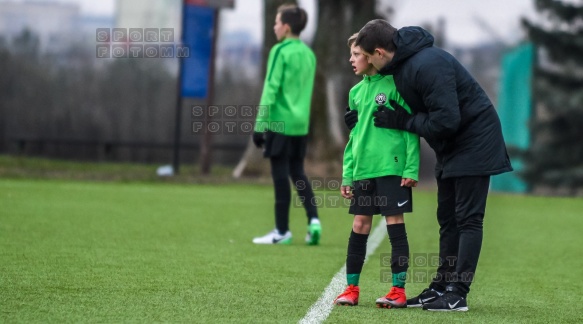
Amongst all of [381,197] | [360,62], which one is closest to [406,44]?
[360,62]

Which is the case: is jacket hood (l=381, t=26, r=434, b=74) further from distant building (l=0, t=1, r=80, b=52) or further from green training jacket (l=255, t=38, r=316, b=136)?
distant building (l=0, t=1, r=80, b=52)

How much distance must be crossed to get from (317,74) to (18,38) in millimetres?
7293

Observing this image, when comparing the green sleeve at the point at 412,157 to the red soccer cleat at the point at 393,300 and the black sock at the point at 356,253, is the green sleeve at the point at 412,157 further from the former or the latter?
the red soccer cleat at the point at 393,300

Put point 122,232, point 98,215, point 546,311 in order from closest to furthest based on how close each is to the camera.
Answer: point 546,311, point 122,232, point 98,215

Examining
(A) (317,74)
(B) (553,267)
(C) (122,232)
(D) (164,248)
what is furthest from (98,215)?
(A) (317,74)

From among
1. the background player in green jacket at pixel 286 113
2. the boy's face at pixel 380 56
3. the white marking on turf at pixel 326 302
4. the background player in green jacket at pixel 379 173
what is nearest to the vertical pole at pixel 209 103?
the background player in green jacket at pixel 286 113

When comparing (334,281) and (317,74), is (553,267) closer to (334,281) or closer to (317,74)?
(334,281)

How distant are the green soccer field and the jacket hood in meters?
1.30

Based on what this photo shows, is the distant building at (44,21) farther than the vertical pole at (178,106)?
Yes

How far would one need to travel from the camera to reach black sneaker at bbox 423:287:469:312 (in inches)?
247

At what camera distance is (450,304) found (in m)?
6.27

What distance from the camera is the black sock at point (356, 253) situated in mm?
6395

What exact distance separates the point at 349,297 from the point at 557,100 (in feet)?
75.1

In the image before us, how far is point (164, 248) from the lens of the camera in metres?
9.04
